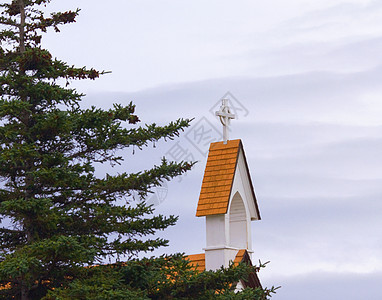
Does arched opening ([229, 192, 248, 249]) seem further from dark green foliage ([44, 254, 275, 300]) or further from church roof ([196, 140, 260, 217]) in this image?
dark green foliage ([44, 254, 275, 300])

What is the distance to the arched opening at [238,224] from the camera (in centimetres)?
1733

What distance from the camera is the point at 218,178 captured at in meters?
16.8

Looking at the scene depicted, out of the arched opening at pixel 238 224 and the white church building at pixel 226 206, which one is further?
the arched opening at pixel 238 224

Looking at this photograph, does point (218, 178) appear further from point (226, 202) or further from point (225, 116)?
point (225, 116)

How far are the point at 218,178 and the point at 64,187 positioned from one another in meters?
4.04


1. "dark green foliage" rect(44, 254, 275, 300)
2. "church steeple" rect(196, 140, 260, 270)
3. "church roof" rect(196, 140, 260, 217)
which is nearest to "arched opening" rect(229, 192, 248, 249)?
"church steeple" rect(196, 140, 260, 270)

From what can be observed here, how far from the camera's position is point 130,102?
1554 cm

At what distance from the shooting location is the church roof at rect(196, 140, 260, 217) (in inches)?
644

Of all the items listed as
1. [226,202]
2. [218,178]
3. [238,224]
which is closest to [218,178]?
[218,178]

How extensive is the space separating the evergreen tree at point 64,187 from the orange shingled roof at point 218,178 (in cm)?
167

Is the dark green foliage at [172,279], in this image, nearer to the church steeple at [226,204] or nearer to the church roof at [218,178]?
the church steeple at [226,204]

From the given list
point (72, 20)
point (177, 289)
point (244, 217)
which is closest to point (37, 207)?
point (177, 289)

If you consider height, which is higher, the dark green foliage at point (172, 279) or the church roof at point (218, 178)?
the church roof at point (218, 178)

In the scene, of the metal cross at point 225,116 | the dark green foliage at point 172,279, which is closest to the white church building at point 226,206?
the metal cross at point 225,116
